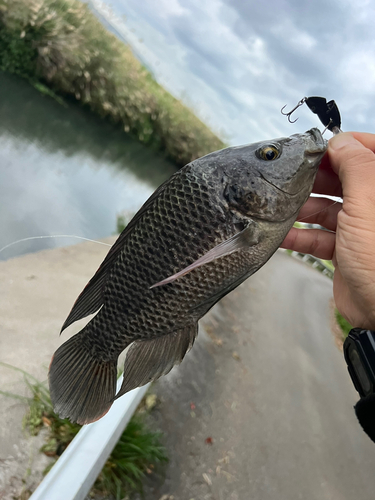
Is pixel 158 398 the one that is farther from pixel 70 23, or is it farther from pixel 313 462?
pixel 70 23

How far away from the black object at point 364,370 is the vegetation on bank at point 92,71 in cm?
874

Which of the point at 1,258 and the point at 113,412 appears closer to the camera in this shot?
the point at 113,412

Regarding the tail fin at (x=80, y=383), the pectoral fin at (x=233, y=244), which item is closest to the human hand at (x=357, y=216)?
the pectoral fin at (x=233, y=244)

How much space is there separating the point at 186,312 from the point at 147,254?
24 centimetres

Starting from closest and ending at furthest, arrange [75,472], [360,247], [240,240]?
[240,240] < [360,247] < [75,472]

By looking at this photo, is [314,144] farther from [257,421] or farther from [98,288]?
[257,421]

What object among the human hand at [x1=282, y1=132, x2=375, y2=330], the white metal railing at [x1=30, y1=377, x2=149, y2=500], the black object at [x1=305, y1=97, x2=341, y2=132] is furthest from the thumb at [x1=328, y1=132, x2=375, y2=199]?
the white metal railing at [x1=30, y1=377, x2=149, y2=500]

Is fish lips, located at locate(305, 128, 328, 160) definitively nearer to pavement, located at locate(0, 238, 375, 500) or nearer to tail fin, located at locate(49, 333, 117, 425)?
tail fin, located at locate(49, 333, 117, 425)

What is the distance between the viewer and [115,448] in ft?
7.97

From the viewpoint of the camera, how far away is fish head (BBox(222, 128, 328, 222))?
3.94 ft

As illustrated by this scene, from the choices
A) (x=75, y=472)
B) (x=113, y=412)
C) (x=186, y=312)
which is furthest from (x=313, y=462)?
(x=186, y=312)

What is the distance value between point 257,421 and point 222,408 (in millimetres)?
475

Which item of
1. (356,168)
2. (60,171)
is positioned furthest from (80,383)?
(60,171)

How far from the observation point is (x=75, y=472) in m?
1.77
